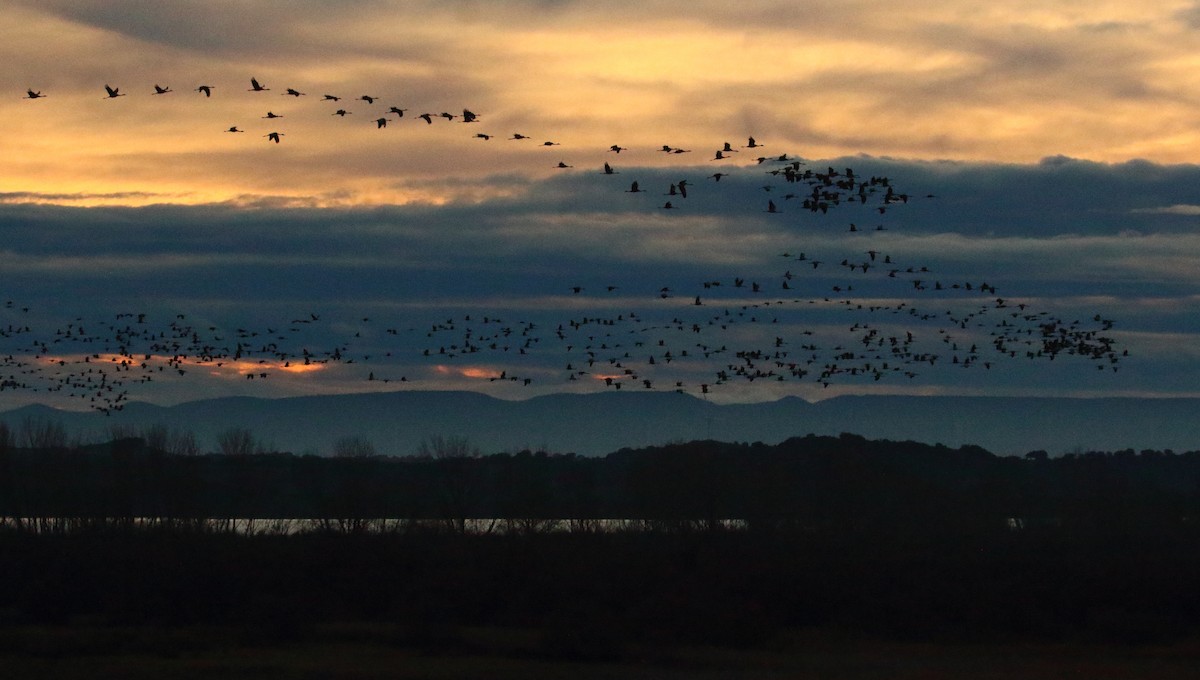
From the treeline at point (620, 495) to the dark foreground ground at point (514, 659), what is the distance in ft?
114

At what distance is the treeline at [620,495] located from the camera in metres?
100

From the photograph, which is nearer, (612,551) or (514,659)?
(514,659)

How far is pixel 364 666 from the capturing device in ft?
155

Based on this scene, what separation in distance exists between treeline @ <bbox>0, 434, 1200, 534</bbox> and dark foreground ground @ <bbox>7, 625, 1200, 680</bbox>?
34747 millimetres

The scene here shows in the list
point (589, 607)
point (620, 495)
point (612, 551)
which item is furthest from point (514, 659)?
point (620, 495)

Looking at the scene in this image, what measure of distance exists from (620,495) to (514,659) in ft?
247

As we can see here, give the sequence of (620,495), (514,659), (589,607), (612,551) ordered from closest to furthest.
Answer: (514,659)
(589,607)
(612,551)
(620,495)

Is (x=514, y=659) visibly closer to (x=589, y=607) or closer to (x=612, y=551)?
(x=589, y=607)

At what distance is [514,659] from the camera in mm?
49625

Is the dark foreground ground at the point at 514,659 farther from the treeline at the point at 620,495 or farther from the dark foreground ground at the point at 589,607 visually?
the treeline at the point at 620,495

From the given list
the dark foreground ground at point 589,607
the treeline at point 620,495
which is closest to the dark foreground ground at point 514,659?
the dark foreground ground at point 589,607

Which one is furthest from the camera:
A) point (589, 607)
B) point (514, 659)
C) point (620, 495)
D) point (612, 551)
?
point (620, 495)

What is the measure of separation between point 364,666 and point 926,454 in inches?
4377

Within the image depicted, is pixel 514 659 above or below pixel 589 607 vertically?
above
